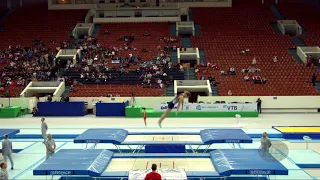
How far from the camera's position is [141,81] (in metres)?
35.2

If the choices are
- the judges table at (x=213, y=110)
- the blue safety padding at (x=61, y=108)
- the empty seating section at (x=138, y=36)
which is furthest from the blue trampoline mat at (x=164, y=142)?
the empty seating section at (x=138, y=36)

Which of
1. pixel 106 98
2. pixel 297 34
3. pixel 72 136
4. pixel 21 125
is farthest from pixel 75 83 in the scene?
pixel 297 34

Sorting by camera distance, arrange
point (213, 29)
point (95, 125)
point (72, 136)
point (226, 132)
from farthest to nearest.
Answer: point (213, 29) < point (95, 125) < point (72, 136) < point (226, 132)

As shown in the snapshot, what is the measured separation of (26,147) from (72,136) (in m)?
2.87

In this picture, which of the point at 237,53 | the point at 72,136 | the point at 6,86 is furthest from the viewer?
the point at 237,53

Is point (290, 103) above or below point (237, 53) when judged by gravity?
below

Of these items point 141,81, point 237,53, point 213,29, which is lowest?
point 141,81

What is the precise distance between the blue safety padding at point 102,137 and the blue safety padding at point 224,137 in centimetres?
358

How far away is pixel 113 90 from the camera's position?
3366cm

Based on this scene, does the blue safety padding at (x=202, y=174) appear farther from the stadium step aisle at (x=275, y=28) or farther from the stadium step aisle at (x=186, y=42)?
the stadium step aisle at (x=275, y=28)

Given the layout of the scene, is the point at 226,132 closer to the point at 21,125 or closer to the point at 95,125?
the point at 95,125

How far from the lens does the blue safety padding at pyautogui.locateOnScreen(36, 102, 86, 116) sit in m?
30.4

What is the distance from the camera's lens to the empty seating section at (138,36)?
1590 inches

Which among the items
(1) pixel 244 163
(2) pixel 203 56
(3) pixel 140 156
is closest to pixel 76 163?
(3) pixel 140 156
